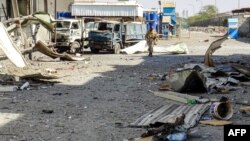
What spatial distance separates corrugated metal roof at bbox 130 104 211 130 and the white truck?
1878cm

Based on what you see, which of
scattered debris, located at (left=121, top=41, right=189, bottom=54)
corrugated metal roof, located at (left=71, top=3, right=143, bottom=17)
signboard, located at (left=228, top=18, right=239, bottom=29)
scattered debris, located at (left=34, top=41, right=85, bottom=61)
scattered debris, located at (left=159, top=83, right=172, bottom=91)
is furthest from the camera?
signboard, located at (left=228, top=18, right=239, bottom=29)

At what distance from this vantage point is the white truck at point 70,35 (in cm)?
2862

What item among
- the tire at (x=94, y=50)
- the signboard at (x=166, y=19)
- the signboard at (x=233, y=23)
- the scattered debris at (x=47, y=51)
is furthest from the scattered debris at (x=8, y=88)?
the signboard at (x=233, y=23)

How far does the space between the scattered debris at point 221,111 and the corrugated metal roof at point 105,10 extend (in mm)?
32621

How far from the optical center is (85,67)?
20.7 m

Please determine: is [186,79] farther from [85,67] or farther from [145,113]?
[85,67]

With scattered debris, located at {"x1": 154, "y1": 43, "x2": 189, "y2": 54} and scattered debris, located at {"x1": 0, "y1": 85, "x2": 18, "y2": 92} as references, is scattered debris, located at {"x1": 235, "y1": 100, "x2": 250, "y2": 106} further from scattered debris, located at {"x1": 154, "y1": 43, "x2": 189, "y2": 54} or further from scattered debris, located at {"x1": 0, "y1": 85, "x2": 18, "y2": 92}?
scattered debris, located at {"x1": 154, "y1": 43, "x2": 189, "y2": 54}

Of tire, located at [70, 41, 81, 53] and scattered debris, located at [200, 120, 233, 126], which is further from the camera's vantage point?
tire, located at [70, 41, 81, 53]

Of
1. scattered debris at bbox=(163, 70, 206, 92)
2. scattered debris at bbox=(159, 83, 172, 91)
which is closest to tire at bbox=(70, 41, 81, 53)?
scattered debris at bbox=(159, 83, 172, 91)

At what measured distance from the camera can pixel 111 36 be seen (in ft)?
99.8

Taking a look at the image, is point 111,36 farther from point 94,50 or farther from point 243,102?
point 243,102

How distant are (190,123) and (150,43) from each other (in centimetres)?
1966

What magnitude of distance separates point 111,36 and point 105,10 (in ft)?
39.9

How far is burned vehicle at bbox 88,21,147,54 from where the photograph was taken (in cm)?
3042
